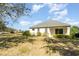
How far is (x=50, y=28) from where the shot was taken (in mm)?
4879

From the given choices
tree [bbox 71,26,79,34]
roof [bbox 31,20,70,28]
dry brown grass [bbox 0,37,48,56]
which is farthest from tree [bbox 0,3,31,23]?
tree [bbox 71,26,79,34]

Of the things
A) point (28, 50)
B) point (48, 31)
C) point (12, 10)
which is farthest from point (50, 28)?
point (12, 10)

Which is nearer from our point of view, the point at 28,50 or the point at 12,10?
the point at 28,50

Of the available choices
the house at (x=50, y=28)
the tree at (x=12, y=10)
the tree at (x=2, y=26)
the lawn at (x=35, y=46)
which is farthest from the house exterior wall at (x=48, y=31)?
the tree at (x=2, y=26)

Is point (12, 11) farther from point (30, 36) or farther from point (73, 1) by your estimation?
→ point (73, 1)

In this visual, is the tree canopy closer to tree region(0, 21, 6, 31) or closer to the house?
the house

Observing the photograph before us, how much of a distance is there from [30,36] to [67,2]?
3.50ft

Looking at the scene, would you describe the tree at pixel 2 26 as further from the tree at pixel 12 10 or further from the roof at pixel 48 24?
the roof at pixel 48 24

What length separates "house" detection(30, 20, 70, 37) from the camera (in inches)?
191

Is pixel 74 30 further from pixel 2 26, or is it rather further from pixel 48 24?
pixel 2 26

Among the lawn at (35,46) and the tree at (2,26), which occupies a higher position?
the tree at (2,26)

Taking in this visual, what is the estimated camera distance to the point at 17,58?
4.80m

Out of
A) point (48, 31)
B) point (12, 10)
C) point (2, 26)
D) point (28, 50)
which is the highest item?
point (12, 10)

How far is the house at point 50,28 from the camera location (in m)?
4.84
